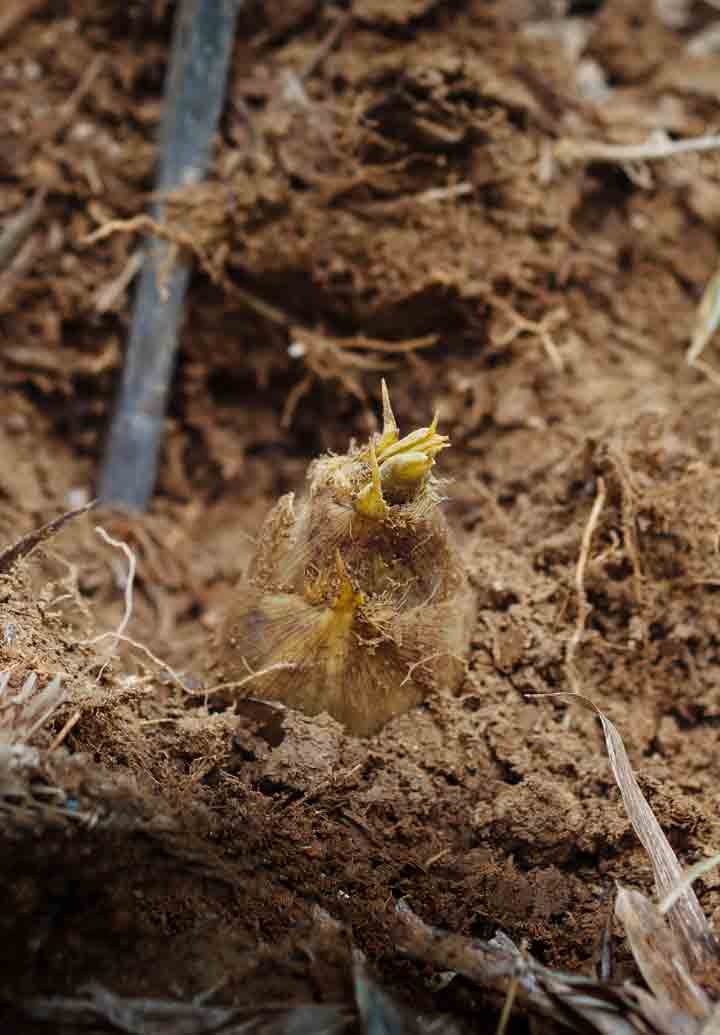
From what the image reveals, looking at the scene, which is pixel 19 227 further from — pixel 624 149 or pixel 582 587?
pixel 582 587

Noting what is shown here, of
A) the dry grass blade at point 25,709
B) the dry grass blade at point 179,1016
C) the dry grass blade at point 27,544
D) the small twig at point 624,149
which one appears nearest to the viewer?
the dry grass blade at point 179,1016

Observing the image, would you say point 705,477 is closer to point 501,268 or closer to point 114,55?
point 501,268

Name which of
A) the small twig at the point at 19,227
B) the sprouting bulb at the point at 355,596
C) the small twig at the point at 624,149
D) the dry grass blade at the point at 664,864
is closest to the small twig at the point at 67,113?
the small twig at the point at 19,227

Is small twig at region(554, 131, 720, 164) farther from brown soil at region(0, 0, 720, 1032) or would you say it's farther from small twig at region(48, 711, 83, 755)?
small twig at region(48, 711, 83, 755)

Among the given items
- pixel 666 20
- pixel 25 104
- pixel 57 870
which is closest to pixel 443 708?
pixel 57 870

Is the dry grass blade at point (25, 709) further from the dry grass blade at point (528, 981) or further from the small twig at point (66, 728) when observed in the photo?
the dry grass blade at point (528, 981)
